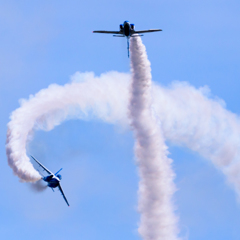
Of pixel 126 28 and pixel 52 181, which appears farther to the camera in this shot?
pixel 52 181

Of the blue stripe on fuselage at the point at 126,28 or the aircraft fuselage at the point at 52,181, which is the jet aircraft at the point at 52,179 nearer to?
the aircraft fuselage at the point at 52,181

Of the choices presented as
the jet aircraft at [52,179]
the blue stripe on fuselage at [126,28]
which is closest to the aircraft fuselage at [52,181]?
the jet aircraft at [52,179]

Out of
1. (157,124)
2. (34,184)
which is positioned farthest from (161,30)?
(34,184)

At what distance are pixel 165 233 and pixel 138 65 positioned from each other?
19.8 meters

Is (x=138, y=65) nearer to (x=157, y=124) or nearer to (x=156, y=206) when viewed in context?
(x=157, y=124)

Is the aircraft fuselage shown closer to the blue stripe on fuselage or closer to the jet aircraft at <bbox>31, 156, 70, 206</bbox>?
the jet aircraft at <bbox>31, 156, 70, 206</bbox>

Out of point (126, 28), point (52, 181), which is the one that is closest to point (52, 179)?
point (52, 181)

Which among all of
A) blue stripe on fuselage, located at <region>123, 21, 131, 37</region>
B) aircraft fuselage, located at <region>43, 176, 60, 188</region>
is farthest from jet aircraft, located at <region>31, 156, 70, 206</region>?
blue stripe on fuselage, located at <region>123, 21, 131, 37</region>

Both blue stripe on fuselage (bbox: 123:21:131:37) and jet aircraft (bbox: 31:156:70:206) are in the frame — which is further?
jet aircraft (bbox: 31:156:70:206)

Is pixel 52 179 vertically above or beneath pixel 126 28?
beneath

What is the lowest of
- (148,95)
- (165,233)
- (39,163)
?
(165,233)

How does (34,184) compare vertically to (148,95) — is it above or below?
below

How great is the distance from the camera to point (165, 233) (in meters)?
89.9

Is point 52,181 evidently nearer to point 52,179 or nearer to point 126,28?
point 52,179
